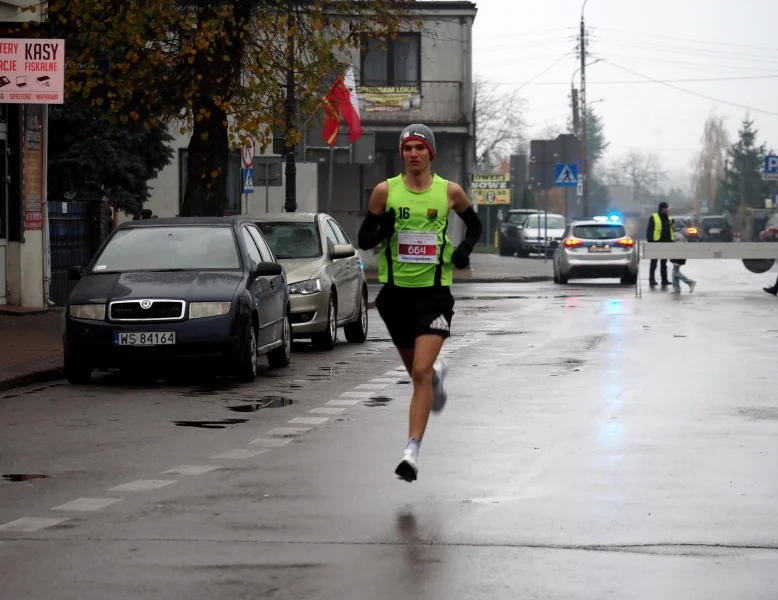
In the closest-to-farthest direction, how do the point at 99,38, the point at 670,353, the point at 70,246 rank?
the point at 670,353
the point at 99,38
the point at 70,246

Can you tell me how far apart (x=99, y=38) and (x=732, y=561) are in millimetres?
17819

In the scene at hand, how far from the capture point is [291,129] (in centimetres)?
2423

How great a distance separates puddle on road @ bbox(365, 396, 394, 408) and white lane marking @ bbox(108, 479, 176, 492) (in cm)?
422

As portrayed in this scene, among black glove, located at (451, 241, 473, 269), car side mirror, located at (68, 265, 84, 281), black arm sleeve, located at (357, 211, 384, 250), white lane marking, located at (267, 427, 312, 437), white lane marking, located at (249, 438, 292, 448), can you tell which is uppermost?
black arm sleeve, located at (357, 211, 384, 250)

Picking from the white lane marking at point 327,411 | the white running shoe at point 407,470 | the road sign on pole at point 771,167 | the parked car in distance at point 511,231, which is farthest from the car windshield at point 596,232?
the white running shoe at point 407,470

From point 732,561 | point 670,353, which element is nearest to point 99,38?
point 670,353

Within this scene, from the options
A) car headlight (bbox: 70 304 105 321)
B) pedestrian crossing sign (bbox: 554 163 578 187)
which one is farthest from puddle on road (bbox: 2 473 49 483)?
pedestrian crossing sign (bbox: 554 163 578 187)

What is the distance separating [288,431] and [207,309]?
3.57m

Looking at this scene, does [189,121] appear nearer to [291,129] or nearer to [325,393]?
[291,129]

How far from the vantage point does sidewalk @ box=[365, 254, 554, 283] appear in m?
42.0

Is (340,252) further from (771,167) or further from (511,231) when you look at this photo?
(771,167)

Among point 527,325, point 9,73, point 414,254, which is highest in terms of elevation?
point 9,73

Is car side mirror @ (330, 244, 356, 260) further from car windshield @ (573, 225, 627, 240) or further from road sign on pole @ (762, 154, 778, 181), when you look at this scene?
road sign on pole @ (762, 154, 778, 181)

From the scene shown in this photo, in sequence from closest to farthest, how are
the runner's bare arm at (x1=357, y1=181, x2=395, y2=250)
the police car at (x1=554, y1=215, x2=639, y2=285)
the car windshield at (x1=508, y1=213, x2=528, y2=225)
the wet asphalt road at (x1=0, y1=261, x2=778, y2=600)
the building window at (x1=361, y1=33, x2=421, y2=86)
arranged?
1. the wet asphalt road at (x1=0, y1=261, x2=778, y2=600)
2. the runner's bare arm at (x1=357, y1=181, x2=395, y2=250)
3. the police car at (x1=554, y1=215, x2=639, y2=285)
4. the building window at (x1=361, y1=33, x2=421, y2=86)
5. the car windshield at (x1=508, y1=213, x2=528, y2=225)
